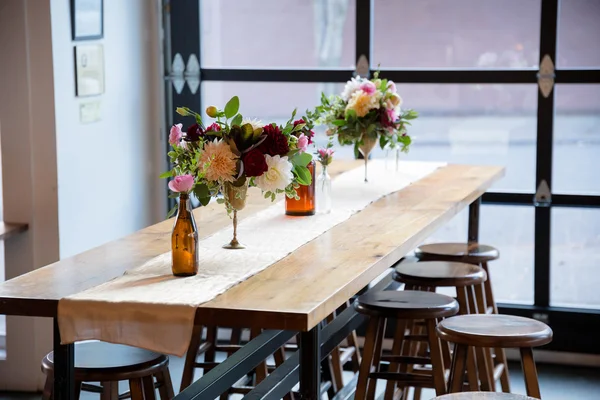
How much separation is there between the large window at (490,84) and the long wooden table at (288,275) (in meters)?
1.55

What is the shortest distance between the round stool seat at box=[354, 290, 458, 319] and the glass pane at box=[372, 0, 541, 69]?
1.88m

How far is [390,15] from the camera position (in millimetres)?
5324

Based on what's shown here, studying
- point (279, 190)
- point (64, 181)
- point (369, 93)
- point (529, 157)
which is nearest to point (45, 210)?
point (64, 181)

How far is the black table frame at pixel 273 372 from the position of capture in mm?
2643

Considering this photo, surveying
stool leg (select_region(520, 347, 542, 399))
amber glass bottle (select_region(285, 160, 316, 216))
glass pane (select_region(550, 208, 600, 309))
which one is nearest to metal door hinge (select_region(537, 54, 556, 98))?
glass pane (select_region(550, 208, 600, 309))

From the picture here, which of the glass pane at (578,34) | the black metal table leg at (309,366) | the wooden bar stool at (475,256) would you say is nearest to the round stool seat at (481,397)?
the black metal table leg at (309,366)

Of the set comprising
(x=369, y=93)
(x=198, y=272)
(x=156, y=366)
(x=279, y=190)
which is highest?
(x=369, y=93)

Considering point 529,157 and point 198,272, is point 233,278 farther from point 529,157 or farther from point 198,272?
point 529,157

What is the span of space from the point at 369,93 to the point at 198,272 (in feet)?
5.62

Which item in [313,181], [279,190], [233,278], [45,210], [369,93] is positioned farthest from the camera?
[45,210]

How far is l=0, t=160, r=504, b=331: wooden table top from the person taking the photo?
2.36 meters

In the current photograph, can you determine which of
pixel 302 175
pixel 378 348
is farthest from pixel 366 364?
pixel 302 175

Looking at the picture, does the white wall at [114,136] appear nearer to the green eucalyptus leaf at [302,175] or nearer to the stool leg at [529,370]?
the green eucalyptus leaf at [302,175]

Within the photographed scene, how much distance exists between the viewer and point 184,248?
2.72 metres
